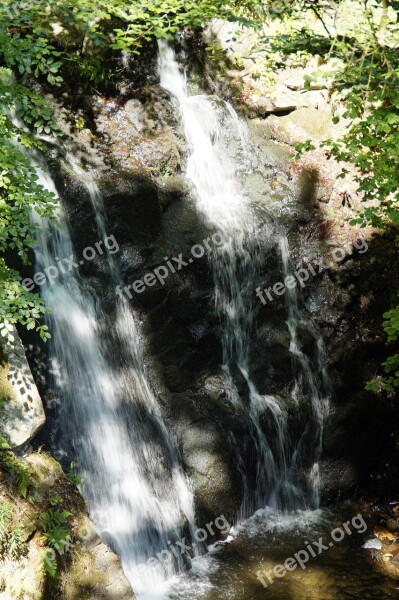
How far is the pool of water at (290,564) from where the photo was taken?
6.14 m

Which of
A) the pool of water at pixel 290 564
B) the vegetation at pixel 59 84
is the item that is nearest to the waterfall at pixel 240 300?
the pool of water at pixel 290 564

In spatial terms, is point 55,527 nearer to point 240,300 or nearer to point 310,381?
point 240,300

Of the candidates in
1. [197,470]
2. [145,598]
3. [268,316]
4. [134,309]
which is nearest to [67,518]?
[145,598]

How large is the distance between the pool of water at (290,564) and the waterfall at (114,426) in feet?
1.29

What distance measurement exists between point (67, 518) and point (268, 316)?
4.11 metres

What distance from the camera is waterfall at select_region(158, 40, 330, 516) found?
7.73 metres

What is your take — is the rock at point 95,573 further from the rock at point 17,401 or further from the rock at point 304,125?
the rock at point 304,125

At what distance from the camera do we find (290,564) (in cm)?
660

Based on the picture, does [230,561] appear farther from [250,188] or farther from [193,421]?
[250,188]

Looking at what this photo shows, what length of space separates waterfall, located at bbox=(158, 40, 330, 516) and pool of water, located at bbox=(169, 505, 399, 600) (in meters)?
0.41

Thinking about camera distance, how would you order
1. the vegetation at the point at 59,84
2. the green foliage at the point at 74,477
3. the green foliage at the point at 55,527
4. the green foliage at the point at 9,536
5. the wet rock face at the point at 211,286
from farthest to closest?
the wet rock face at the point at 211,286
the green foliage at the point at 74,477
the vegetation at the point at 59,84
the green foliage at the point at 55,527
the green foliage at the point at 9,536

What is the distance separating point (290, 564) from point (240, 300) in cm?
326

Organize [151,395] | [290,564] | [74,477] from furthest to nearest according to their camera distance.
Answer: [151,395] < [290,564] < [74,477]

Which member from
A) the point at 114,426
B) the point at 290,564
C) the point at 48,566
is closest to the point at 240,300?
the point at 114,426
